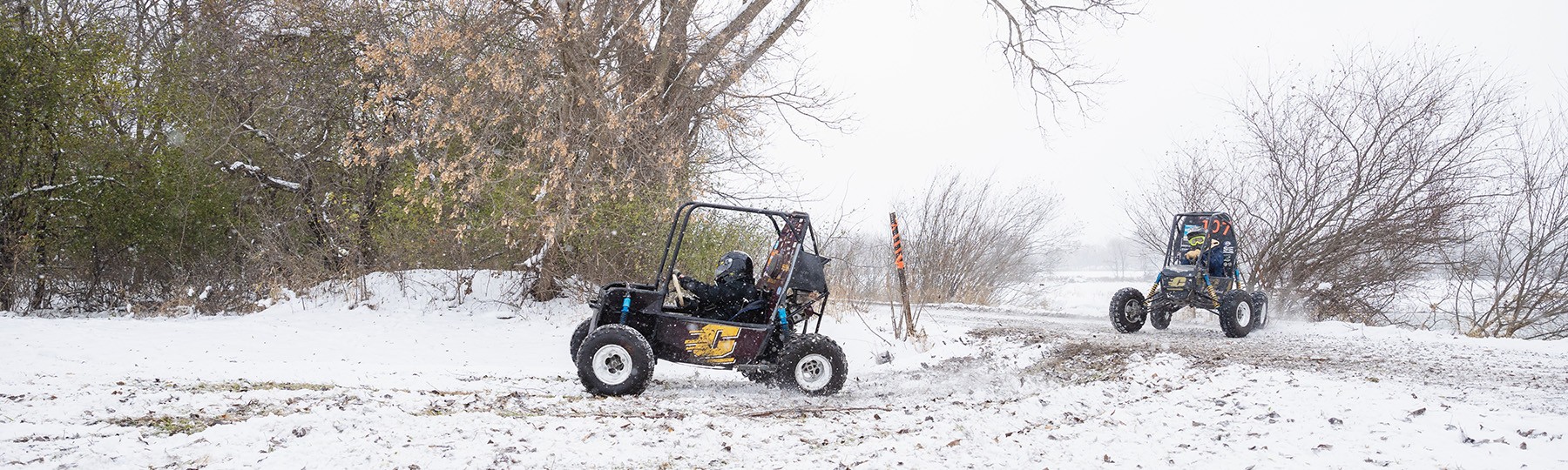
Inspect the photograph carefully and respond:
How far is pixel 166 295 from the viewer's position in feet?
46.6

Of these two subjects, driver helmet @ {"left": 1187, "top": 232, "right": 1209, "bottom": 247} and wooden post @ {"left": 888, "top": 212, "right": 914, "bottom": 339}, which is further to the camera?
driver helmet @ {"left": 1187, "top": 232, "right": 1209, "bottom": 247}

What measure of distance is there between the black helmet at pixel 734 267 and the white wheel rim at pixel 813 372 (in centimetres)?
85

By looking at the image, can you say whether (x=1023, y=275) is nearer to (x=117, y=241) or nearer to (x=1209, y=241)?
(x=1209, y=241)

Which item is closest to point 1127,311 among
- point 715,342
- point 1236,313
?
point 1236,313

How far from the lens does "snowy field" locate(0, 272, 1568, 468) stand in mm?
4125

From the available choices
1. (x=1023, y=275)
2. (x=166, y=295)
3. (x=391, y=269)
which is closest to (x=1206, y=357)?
(x=391, y=269)

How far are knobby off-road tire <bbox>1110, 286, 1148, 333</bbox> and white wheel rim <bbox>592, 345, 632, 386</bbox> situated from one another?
7803 mm

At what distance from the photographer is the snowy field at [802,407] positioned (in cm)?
412

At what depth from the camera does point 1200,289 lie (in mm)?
11836

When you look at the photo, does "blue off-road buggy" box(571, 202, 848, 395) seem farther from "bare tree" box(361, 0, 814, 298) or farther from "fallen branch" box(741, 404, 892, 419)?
"bare tree" box(361, 0, 814, 298)

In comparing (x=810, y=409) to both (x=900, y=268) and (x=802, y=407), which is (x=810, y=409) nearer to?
(x=802, y=407)

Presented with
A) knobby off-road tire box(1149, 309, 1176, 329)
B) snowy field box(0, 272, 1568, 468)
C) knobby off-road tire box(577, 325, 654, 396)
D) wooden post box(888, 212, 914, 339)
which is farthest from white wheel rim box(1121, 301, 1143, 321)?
knobby off-road tire box(577, 325, 654, 396)

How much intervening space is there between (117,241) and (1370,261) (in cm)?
2013

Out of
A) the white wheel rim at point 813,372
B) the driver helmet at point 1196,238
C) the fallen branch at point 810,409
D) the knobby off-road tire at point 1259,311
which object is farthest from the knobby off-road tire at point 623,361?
the driver helmet at point 1196,238
